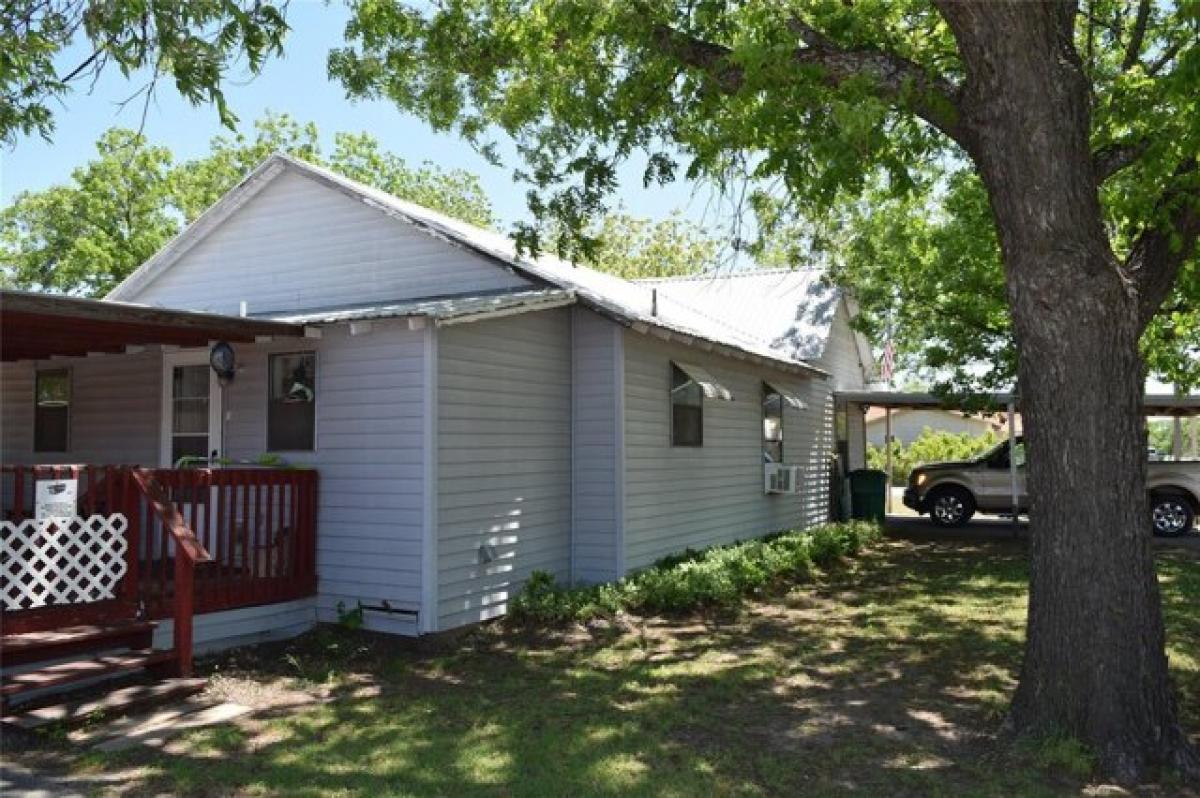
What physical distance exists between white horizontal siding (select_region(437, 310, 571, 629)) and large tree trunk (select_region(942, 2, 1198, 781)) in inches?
187

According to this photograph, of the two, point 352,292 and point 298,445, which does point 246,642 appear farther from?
point 352,292

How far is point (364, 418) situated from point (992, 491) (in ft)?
48.4

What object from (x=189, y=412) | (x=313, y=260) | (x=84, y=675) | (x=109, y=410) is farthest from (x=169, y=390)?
(x=84, y=675)

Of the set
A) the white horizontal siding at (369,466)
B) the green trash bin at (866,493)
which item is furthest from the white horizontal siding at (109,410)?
the green trash bin at (866,493)

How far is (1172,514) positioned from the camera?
17.4m

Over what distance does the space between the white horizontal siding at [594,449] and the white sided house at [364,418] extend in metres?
0.02

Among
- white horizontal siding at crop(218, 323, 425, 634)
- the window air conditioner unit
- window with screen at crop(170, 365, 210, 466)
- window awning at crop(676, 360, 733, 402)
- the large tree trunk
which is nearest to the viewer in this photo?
the large tree trunk

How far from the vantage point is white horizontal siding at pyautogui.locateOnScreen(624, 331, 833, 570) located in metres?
10.5

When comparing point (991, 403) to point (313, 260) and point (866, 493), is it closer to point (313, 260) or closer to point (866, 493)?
point (866, 493)

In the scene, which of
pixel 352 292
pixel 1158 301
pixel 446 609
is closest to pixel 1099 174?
pixel 1158 301

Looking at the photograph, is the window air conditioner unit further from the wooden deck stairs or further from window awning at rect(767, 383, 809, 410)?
the wooden deck stairs

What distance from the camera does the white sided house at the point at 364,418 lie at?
7.86 metres

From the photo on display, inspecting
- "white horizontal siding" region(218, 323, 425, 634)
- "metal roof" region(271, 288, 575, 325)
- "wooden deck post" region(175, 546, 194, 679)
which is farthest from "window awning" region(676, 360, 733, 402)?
"wooden deck post" region(175, 546, 194, 679)

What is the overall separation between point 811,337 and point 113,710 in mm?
13029
